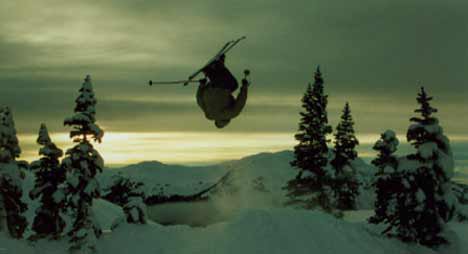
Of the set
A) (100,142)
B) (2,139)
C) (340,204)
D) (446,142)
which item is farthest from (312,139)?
(2,139)

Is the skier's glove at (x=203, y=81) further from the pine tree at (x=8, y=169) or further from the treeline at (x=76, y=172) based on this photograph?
the pine tree at (x=8, y=169)

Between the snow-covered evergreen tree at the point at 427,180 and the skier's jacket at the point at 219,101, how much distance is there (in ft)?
76.0

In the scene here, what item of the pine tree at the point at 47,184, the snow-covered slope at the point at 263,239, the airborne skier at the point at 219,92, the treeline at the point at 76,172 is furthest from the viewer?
the pine tree at the point at 47,184

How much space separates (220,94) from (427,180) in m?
24.3

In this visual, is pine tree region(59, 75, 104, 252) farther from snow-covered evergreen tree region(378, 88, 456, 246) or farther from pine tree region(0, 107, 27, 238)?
snow-covered evergreen tree region(378, 88, 456, 246)

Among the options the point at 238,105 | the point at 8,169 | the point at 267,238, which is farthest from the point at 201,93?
the point at 8,169

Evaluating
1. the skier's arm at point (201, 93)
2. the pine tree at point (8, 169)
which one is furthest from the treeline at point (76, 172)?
the skier's arm at point (201, 93)

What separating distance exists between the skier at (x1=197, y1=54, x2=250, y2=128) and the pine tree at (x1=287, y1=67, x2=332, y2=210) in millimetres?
35866

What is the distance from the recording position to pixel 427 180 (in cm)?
3650

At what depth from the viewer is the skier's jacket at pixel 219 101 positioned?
51.3 feet

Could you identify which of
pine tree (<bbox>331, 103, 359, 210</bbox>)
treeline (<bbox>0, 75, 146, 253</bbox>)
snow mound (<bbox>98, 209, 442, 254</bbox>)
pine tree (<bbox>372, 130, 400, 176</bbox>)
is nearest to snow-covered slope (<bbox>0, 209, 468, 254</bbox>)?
snow mound (<bbox>98, 209, 442, 254</bbox>)

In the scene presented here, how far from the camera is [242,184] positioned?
497 ft

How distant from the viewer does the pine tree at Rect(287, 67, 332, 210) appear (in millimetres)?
51125

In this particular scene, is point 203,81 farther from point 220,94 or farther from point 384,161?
point 384,161
